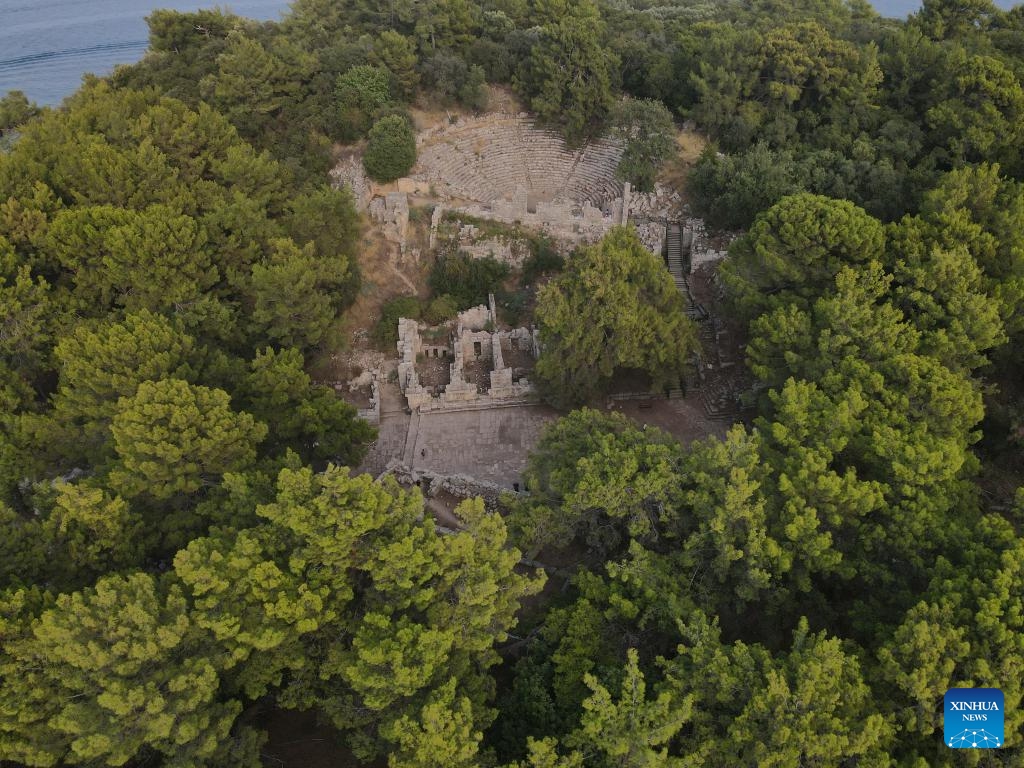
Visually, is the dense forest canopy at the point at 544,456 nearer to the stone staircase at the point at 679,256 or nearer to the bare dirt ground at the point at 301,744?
the bare dirt ground at the point at 301,744

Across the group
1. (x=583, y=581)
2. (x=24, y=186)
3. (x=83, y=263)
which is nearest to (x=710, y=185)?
(x=583, y=581)

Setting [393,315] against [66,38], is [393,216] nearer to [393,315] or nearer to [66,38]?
[393,315]

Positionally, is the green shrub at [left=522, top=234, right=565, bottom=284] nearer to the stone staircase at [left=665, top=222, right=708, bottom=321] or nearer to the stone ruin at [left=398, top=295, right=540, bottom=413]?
the stone ruin at [left=398, top=295, right=540, bottom=413]

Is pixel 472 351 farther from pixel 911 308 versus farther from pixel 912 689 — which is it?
pixel 912 689

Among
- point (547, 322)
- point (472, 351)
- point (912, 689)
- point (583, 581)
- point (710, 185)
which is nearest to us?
point (912, 689)

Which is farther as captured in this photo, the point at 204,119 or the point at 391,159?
the point at 391,159

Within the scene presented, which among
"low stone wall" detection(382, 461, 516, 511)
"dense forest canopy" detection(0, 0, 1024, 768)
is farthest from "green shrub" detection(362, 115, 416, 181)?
"low stone wall" detection(382, 461, 516, 511)

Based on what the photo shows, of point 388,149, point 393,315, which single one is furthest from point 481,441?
point 388,149
